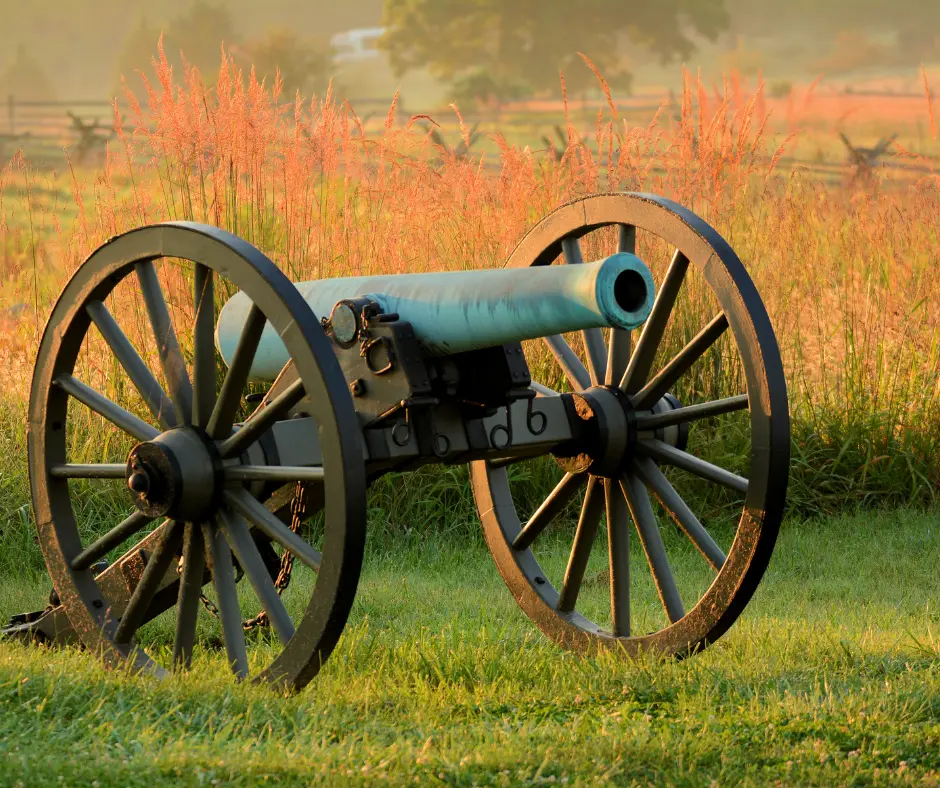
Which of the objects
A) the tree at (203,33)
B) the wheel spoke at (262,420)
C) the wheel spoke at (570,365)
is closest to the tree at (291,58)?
the tree at (203,33)

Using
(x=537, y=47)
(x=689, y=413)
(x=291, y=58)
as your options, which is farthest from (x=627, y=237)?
(x=291, y=58)

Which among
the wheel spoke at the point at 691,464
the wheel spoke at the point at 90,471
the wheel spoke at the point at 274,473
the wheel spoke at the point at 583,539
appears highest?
the wheel spoke at the point at 274,473

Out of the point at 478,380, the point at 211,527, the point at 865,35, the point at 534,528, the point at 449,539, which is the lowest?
the point at 449,539

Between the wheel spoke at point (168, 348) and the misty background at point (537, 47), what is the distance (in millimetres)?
41188

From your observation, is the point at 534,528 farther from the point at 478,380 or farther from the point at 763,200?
the point at 763,200

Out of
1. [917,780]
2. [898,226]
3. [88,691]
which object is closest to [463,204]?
[898,226]

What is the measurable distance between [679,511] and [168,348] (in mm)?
1484

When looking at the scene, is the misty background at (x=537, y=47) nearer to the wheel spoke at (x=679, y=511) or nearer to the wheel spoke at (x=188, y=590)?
the wheel spoke at (x=679, y=511)

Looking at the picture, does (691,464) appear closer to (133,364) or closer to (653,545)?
(653,545)

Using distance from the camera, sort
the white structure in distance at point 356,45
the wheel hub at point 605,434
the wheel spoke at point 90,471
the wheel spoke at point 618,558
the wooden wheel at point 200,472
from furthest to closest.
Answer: the white structure in distance at point 356,45, the wheel spoke at point 618,558, the wheel hub at point 605,434, the wheel spoke at point 90,471, the wooden wheel at point 200,472

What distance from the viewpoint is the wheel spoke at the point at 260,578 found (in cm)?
318

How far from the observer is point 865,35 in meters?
46.2

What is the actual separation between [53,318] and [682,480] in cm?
330

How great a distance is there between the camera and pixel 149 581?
11.5ft
